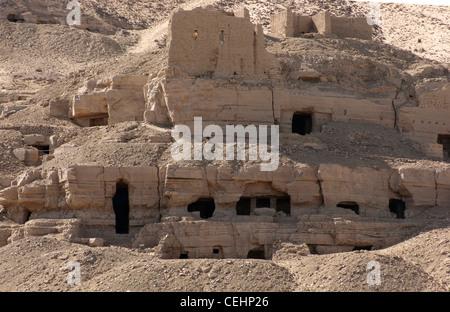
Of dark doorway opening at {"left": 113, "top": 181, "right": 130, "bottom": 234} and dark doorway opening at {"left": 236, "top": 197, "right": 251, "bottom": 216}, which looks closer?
dark doorway opening at {"left": 113, "top": 181, "right": 130, "bottom": 234}

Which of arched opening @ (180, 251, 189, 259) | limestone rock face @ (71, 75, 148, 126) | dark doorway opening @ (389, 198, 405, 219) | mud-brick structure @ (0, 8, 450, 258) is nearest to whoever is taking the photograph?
arched opening @ (180, 251, 189, 259)

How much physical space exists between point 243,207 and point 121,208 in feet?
13.2

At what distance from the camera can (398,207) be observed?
3219cm

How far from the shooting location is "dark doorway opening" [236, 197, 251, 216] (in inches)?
1249

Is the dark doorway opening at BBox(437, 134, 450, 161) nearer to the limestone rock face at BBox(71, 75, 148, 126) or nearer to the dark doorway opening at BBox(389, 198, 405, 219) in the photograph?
the dark doorway opening at BBox(389, 198, 405, 219)

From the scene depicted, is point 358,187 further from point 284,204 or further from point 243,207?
point 243,207

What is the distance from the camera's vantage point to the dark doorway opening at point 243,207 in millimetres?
31734

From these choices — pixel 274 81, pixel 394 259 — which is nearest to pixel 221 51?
pixel 274 81

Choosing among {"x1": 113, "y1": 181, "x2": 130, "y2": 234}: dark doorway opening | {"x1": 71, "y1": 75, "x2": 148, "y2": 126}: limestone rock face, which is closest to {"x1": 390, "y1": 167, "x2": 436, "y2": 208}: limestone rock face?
{"x1": 113, "y1": 181, "x2": 130, "y2": 234}: dark doorway opening

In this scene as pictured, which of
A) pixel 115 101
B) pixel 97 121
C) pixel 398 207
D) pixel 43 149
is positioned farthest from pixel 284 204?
pixel 43 149

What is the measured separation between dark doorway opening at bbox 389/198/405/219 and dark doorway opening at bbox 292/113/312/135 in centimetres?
455

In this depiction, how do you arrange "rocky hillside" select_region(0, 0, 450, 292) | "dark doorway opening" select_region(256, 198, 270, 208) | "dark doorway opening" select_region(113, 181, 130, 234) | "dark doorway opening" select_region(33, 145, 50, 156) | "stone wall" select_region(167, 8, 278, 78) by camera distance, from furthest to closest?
"dark doorway opening" select_region(33, 145, 50, 156), "stone wall" select_region(167, 8, 278, 78), "dark doorway opening" select_region(256, 198, 270, 208), "dark doorway opening" select_region(113, 181, 130, 234), "rocky hillside" select_region(0, 0, 450, 292)

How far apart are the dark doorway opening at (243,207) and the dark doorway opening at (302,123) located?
196 inches

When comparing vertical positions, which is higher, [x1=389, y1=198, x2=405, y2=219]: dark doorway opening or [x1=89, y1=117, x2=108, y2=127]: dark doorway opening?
[x1=89, y1=117, x2=108, y2=127]: dark doorway opening
